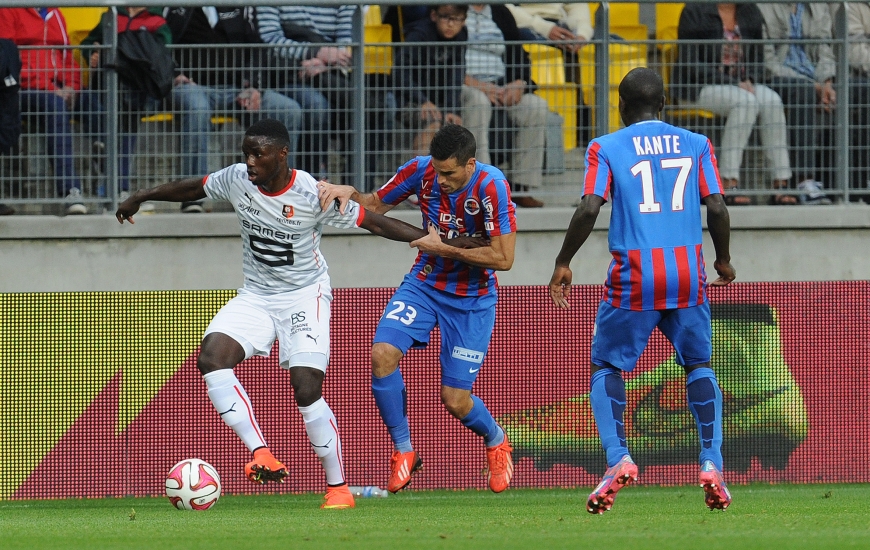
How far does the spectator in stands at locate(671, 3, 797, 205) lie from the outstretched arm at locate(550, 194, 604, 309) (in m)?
4.75

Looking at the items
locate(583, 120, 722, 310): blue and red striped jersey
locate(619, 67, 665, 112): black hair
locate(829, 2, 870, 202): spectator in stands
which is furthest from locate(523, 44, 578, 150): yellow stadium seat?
locate(583, 120, 722, 310): blue and red striped jersey

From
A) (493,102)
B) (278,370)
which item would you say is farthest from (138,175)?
(493,102)

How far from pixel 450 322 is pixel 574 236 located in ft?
6.36

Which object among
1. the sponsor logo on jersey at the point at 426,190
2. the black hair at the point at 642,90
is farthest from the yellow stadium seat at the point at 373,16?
the black hair at the point at 642,90

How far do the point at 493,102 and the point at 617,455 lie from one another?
4933 mm

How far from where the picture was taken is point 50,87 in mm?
10719

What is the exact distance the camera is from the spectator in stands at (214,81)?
10.7m

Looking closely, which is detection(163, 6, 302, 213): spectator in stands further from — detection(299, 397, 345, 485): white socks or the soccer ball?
the soccer ball

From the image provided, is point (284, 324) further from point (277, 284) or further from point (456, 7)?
point (456, 7)

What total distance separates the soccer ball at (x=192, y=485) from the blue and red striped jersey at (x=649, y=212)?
271 cm

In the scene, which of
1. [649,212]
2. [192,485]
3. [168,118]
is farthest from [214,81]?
[649,212]

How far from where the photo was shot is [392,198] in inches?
331

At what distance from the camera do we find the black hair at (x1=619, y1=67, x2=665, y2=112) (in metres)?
6.66

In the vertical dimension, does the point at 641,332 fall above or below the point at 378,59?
below
